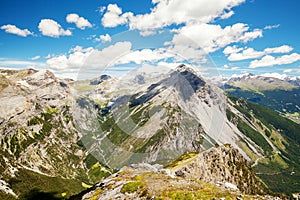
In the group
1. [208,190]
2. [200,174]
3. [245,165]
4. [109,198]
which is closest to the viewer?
[208,190]

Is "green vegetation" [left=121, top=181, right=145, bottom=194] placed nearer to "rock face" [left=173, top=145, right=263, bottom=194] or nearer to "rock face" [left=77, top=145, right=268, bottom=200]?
"rock face" [left=77, top=145, right=268, bottom=200]

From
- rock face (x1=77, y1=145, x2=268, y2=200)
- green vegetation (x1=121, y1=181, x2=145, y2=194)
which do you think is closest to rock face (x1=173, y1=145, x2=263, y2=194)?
rock face (x1=77, y1=145, x2=268, y2=200)

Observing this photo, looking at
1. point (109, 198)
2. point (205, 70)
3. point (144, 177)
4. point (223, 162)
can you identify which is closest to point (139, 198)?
point (109, 198)

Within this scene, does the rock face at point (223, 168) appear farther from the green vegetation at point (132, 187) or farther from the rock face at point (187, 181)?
the green vegetation at point (132, 187)

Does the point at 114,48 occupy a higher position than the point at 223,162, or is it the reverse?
the point at 114,48

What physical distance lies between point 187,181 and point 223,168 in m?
52.0

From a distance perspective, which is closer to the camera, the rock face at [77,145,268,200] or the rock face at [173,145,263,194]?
the rock face at [77,145,268,200]

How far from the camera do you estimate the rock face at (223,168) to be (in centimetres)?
7500

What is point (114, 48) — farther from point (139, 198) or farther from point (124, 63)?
point (139, 198)

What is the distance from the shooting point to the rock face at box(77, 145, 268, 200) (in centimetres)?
3319

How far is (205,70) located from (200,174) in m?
39.7

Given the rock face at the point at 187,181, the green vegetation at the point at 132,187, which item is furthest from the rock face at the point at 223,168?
the green vegetation at the point at 132,187

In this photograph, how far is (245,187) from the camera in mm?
87188

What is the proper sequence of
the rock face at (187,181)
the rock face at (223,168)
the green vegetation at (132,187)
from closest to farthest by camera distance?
the rock face at (187,181) < the green vegetation at (132,187) < the rock face at (223,168)
